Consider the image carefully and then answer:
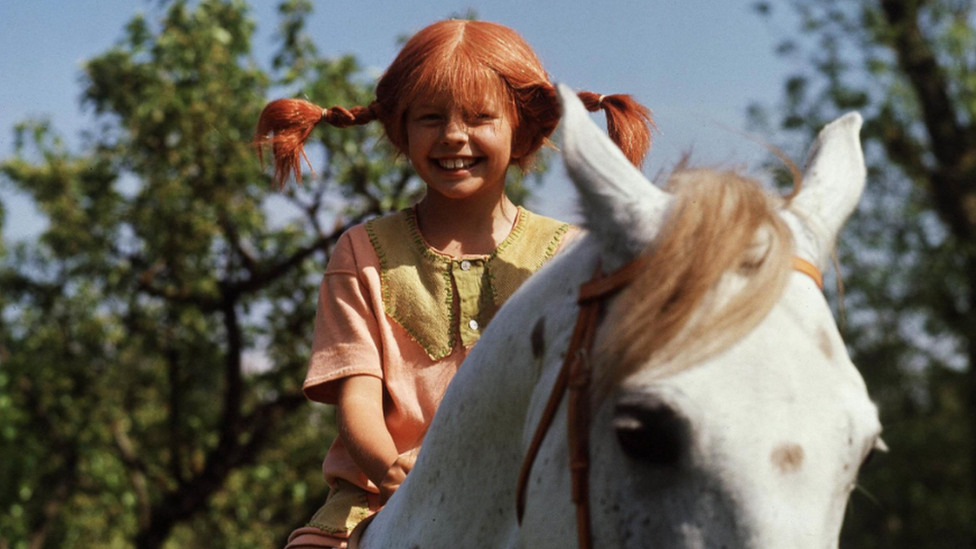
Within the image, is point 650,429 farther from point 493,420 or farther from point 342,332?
point 342,332

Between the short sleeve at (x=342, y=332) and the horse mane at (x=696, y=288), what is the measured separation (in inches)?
36.7

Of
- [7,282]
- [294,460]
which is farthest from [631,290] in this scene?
[7,282]

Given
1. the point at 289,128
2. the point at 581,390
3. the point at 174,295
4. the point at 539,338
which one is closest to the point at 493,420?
the point at 539,338

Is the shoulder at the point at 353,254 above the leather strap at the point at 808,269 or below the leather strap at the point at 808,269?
above

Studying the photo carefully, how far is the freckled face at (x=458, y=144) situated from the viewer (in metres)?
2.35

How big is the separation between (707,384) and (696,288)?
0.13 m

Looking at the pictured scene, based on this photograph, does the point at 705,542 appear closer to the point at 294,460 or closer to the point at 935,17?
the point at 294,460

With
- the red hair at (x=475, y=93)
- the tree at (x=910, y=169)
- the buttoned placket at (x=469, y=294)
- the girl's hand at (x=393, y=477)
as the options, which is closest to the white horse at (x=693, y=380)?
the girl's hand at (x=393, y=477)

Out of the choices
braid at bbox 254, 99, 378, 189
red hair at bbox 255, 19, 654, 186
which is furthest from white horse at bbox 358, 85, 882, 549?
braid at bbox 254, 99, 378, 189

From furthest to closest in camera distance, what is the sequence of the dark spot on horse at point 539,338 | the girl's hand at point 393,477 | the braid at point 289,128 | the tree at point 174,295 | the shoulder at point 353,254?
the tree at point 174,295
the braid at point 289,128
the shoulder at point 353,254
the girl's hand at point 393,477
the dark spot on horse at point 539,338

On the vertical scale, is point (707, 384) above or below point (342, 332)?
below

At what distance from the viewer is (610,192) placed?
1515 millimetres

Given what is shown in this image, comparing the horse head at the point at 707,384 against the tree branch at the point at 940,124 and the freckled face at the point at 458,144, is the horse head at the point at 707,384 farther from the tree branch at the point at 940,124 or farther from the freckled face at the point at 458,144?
the tree branch at the point at 940,124

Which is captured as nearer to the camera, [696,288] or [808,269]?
[696,288]
